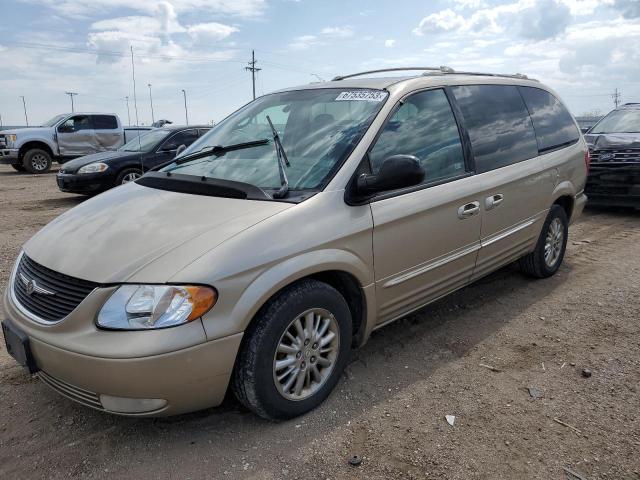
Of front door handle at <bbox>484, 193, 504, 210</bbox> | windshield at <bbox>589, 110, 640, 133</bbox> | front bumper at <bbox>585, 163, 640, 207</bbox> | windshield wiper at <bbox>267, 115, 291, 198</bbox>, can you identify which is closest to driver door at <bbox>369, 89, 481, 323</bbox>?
front door handle at <bbox>484, 193, 504, 210</bbox>

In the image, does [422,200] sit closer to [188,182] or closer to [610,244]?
[188,182]

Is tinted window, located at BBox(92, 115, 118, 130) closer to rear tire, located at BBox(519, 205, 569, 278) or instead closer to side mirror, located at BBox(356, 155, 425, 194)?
rear tire, located at BBox(519, 205, 569, 278)

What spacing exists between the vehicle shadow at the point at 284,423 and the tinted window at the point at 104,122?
16337 millimetres

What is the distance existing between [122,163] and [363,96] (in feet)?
26.4

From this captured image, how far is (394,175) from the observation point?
9.21 feet

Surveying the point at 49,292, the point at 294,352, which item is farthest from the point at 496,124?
the point at 49,292

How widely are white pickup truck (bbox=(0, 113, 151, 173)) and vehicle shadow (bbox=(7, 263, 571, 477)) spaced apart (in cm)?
1520

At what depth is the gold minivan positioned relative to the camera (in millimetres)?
2336

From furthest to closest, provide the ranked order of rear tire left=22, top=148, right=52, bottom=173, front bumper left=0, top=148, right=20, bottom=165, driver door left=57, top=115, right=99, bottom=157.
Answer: driver door left=57, top=115, right=99, bottom=157 < rear tire left=22, top=148, right=52, bottom=173 < front bumper left=0, top=148, right=20, bottom=165

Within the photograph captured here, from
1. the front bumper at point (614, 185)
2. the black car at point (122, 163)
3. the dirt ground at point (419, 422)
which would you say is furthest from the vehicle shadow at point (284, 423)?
the black car at point (122, 163)

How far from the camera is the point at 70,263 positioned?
255 centimetres

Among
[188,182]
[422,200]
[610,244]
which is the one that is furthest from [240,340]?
[610,244]

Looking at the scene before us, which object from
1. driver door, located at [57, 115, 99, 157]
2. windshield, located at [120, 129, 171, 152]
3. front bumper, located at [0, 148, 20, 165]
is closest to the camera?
windshield, located at [120, 129, 171, 152]

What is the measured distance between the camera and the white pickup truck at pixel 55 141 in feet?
54.4
